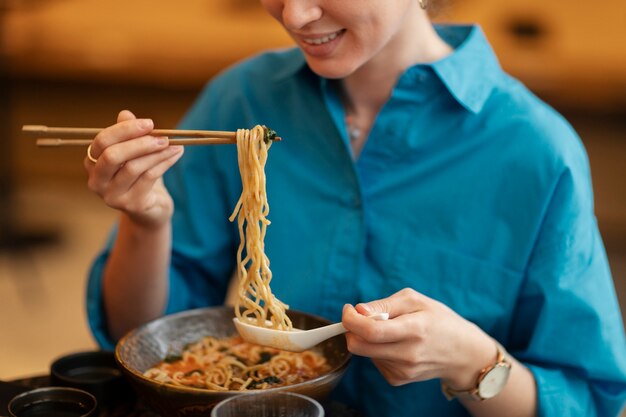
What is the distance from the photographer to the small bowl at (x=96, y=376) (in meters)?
1.49

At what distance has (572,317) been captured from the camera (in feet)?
5.14

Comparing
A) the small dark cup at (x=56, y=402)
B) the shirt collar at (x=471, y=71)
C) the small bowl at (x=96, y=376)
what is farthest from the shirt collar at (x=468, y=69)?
the small dark cup at (x=56, y=402)

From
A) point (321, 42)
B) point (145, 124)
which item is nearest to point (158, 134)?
point (145, 124)

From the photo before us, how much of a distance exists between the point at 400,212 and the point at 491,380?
1.40 ft

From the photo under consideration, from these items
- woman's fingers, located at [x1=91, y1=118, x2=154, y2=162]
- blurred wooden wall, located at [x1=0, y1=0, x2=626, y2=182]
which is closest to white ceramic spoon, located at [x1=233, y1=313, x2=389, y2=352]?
woman's fingers, located at [x1=91, y1=118, x2=154, y2=162]

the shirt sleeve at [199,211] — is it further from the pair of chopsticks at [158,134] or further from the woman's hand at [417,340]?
the woman's hand at [417,340]

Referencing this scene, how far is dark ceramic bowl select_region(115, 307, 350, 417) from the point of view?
1.26 metres

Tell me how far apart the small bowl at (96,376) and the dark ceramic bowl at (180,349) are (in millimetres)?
65

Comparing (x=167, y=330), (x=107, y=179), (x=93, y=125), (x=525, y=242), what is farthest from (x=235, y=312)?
(x=93, y=125)

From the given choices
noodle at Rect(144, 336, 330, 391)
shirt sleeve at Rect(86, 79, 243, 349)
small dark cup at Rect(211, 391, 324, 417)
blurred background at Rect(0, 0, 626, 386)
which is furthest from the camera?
blurred background at Rect(0, 0, 626, 386)

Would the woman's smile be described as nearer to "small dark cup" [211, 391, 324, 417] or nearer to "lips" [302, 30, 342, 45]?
"lips" [302, 30, 342, 45]

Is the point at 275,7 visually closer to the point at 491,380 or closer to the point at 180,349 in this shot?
the point at 180,349

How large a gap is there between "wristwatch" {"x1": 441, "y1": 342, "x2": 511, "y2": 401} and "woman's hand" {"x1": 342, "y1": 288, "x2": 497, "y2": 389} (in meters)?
0.01

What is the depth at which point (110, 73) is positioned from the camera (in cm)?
607
